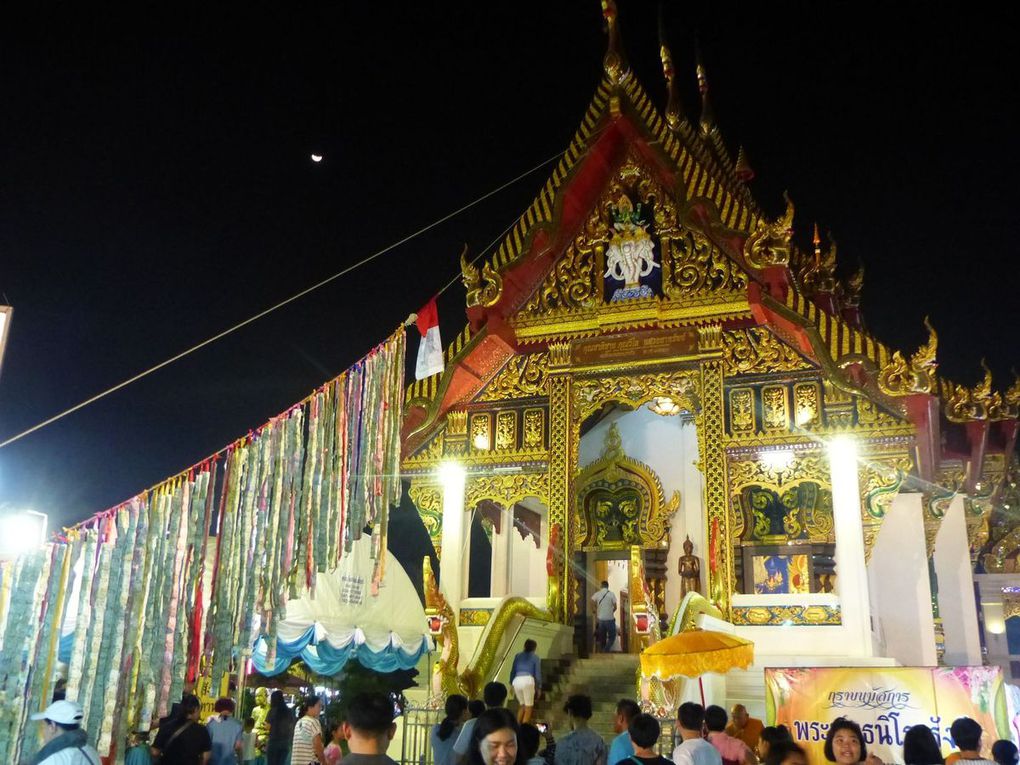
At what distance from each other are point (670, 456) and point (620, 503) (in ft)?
4.35

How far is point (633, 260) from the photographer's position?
46.3ft

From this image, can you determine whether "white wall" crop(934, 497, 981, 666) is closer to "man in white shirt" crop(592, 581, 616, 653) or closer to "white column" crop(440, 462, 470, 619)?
"man in white shirt" crop(592, 581, 616, 653)

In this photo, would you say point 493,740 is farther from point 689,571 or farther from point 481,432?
point 689,571

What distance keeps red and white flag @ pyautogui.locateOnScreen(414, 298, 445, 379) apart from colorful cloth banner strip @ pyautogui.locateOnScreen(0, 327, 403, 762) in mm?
1042

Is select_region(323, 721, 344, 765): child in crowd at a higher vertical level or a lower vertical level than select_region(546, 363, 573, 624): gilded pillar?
lower

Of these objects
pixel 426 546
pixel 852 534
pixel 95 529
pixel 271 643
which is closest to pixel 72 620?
pixel 95 529

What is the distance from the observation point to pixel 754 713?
35.2 feet

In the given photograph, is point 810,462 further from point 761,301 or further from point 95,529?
point 95,529

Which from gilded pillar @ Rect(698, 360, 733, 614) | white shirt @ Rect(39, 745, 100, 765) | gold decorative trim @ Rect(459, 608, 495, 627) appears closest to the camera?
white shirt @ Rect(39, 745, 100, 765)

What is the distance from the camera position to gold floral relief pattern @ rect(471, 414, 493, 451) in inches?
556

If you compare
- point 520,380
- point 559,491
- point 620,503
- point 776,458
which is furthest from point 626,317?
point 620,503

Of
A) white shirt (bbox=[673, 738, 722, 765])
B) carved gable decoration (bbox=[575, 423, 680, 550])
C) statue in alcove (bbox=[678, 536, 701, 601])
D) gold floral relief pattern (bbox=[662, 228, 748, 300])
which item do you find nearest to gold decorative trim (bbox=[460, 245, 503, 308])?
gold floral relief pattern (bbox=[662, 228, 748, 300])

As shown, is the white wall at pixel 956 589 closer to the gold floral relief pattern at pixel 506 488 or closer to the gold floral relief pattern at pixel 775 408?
the gold floral relief pattern at pixel 775 408

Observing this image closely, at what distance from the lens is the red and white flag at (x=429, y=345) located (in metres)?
10.8
